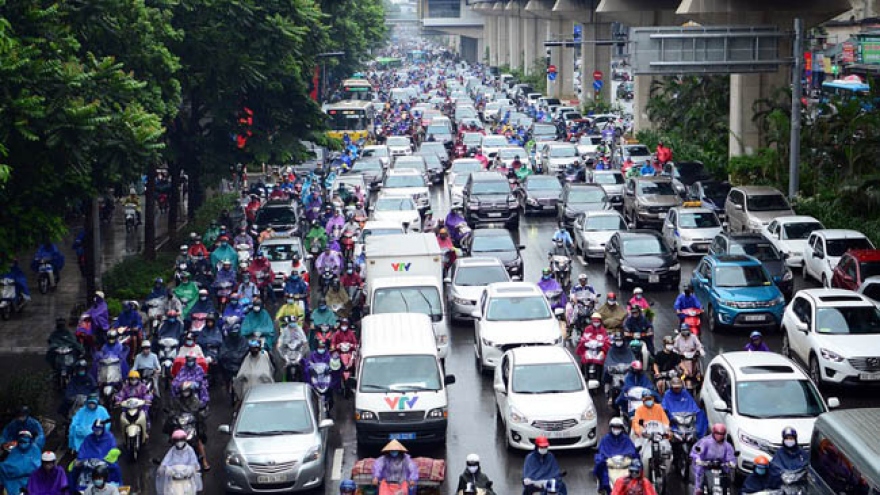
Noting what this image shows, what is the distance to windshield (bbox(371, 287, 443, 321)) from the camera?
26.0m

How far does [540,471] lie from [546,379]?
4.36 metres

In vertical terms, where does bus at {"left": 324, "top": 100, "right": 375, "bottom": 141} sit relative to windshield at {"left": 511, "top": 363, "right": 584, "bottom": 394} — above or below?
above

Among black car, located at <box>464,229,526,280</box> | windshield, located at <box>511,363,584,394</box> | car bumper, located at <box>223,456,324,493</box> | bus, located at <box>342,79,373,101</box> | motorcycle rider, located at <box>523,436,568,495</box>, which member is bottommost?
car bumper, located at <box>223,456,324,493</box>

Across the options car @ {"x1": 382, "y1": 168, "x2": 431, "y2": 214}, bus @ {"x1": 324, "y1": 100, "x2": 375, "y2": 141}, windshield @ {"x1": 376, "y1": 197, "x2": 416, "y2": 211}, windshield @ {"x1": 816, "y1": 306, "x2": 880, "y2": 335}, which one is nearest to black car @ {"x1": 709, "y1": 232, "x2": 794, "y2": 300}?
windshield @ {"x1": 816, "y1": 306, "x2": 880, "y2": 335}

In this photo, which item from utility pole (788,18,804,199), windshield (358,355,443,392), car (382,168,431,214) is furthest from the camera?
car (382,168,431,214)

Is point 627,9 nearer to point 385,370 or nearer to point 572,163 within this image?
point 572,163

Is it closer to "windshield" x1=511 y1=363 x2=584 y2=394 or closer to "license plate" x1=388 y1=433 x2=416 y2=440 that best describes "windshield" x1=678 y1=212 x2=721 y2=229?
"windshield" x1=511 y1=363 x2=584 y2=394

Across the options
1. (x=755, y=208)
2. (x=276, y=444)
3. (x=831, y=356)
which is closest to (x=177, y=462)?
(x=276, y=444)

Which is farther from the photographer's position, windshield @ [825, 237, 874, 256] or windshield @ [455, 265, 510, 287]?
windshield @ [825, 237, 874, 256]

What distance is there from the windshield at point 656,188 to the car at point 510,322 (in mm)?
18133

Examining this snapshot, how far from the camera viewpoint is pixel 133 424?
69.3 ft

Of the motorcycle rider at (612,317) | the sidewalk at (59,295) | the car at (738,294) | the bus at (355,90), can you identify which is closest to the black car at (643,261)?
the car at (738,294)

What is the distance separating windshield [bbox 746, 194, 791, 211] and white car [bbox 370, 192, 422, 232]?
9.76 m

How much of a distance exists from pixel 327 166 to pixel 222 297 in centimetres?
3025
